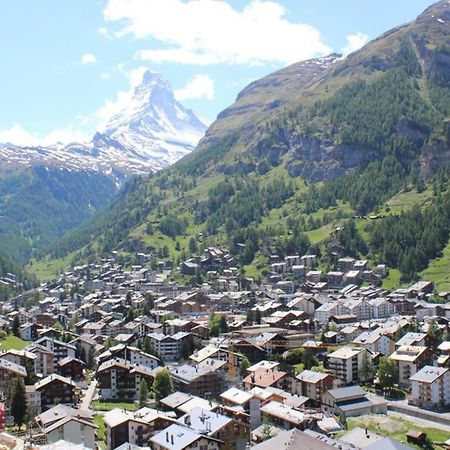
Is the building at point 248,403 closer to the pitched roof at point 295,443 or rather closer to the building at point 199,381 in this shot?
the building at point 199,381

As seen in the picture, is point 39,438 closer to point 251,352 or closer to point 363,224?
point 251,352

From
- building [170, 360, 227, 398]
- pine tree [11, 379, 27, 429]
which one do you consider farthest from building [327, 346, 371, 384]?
pine tree [11, 379, 27, 429]

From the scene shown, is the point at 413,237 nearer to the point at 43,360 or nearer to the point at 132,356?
the point at 132,356

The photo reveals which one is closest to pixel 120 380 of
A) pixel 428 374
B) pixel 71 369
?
pixel 71 369

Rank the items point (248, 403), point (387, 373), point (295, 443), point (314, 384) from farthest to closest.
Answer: point (387, 373)
point (314, 384)
point (248, 403)
point (295, 443)

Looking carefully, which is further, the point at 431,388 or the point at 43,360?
the point at 43,360

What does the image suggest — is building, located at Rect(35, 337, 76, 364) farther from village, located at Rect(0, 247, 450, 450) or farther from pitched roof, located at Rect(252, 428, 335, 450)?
pitched roof, located at Rect(252, 428, 335, 450)

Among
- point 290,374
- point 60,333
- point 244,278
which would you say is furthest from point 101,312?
point 290,374

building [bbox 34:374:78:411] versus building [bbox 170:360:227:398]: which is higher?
building [bbox 34:374:78:411]
